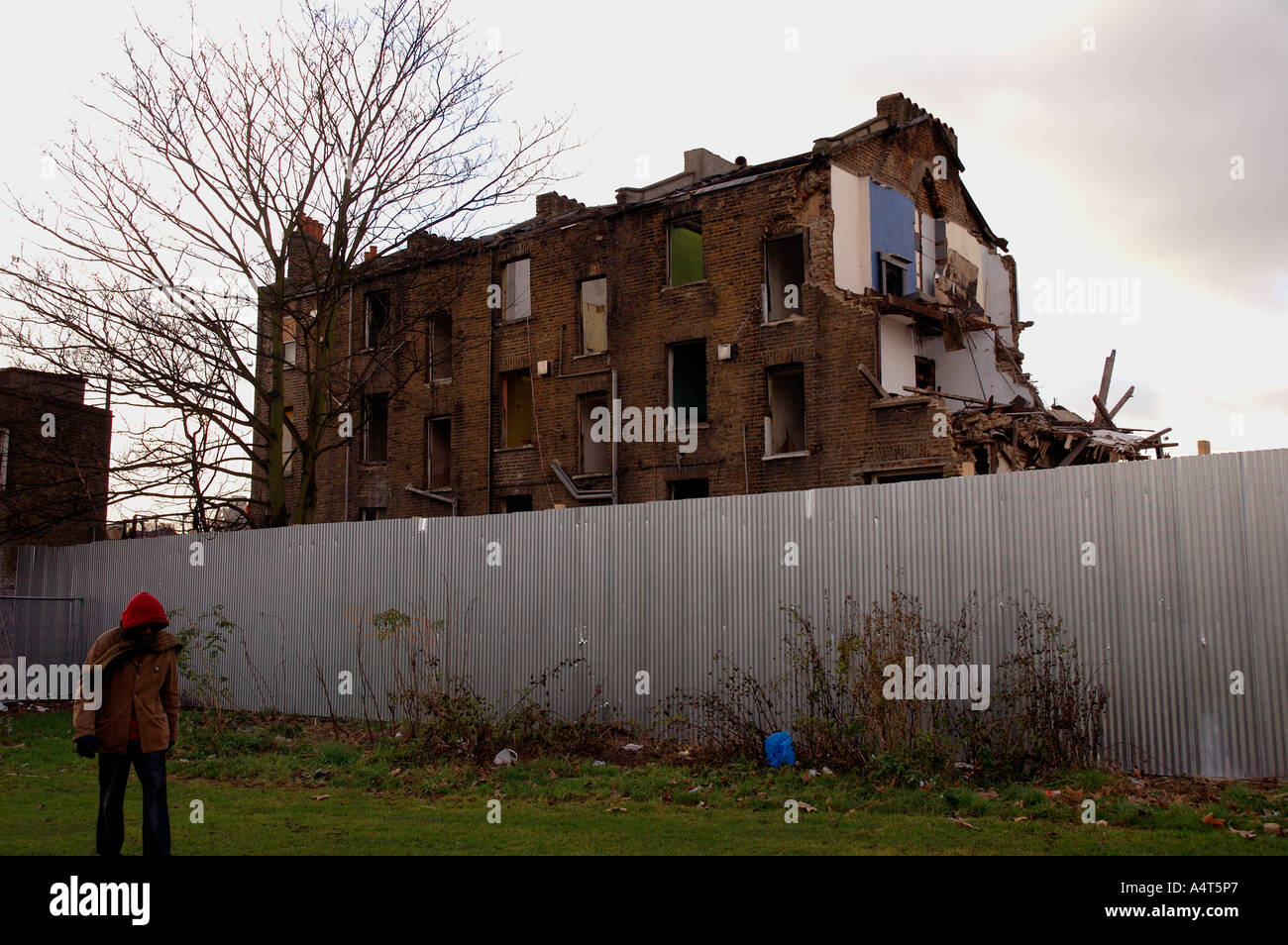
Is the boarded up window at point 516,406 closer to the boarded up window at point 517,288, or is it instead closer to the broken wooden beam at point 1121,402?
the boarded up window at point 517,288

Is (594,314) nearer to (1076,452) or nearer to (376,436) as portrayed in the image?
(376,436)

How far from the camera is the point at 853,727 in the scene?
10570 mm

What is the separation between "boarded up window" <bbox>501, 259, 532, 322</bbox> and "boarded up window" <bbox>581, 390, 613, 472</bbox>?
310 cm

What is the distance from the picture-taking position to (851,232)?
25203 millimetres

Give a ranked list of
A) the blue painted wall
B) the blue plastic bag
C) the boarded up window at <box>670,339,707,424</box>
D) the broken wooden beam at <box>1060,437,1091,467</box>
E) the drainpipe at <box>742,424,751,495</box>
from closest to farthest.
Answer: the blue plastic bag, the broken wooden beam at <box>1060,437,1091,467</box>, the drainpipe at <box>742,424,751,495</box>, the blue painted wall, the boarded up window at <box>670,339,707,424</box>

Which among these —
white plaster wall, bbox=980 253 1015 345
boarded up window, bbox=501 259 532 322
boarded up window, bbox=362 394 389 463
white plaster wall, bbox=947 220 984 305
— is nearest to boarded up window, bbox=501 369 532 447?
boarded up window, bbox=501 259 532 322

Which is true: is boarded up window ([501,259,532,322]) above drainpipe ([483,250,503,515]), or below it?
above

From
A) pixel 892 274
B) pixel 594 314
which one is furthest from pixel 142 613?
pixel 594 314

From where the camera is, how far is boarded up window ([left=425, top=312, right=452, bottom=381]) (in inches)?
1210

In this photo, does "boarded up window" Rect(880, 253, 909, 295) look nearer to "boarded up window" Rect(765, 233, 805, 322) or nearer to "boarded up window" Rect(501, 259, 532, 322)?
"boarded up window" Rect(765, 233, 805, 322)

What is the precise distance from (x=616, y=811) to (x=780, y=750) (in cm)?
215

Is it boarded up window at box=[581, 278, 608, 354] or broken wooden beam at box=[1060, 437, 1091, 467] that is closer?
broken wooden beam at box=[1060, 437, 1091, 467]

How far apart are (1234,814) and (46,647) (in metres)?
19.9

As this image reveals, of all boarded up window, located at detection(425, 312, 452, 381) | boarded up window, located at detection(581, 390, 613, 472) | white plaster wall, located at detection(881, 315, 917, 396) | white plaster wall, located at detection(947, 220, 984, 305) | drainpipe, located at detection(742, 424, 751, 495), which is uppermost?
white plaster wall, located at detection(947, 220, 984, 305)
